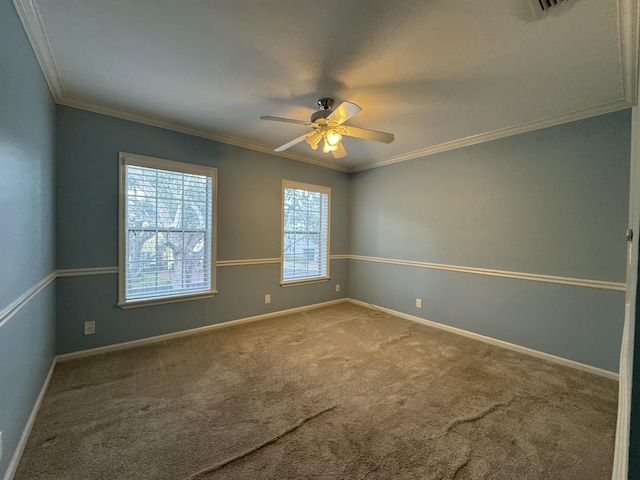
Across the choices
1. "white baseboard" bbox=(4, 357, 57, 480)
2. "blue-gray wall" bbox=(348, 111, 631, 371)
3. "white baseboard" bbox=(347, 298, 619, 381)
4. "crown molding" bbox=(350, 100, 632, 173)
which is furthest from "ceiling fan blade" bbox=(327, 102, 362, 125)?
"white baseboard" bbox=(347, 298, 619, 381)

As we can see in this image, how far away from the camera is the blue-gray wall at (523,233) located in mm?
2438

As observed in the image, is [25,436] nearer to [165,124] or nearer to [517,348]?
[165,124]

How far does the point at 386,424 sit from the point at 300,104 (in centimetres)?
270

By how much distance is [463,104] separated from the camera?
8.02 feet

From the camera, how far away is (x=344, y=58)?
6.06 feet

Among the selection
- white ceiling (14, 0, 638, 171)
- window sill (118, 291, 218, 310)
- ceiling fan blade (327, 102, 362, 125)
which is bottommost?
window sill (118, 291, 218, 310)

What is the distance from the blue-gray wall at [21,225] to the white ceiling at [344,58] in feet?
0.97

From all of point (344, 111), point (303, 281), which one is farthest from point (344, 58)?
point (303, 281)

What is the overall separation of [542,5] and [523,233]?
220cm

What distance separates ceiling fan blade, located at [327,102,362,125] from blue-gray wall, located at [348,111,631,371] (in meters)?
2.10

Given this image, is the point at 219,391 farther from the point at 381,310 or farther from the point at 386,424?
the point at 381,310

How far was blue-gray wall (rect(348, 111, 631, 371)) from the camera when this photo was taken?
2.44m

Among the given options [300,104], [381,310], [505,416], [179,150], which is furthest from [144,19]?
[381,310]

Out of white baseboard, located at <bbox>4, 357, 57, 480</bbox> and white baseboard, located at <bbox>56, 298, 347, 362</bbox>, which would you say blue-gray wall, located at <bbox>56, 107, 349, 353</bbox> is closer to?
white baseboard, located at <bbox>56, 298, 347, 362</bbox>
